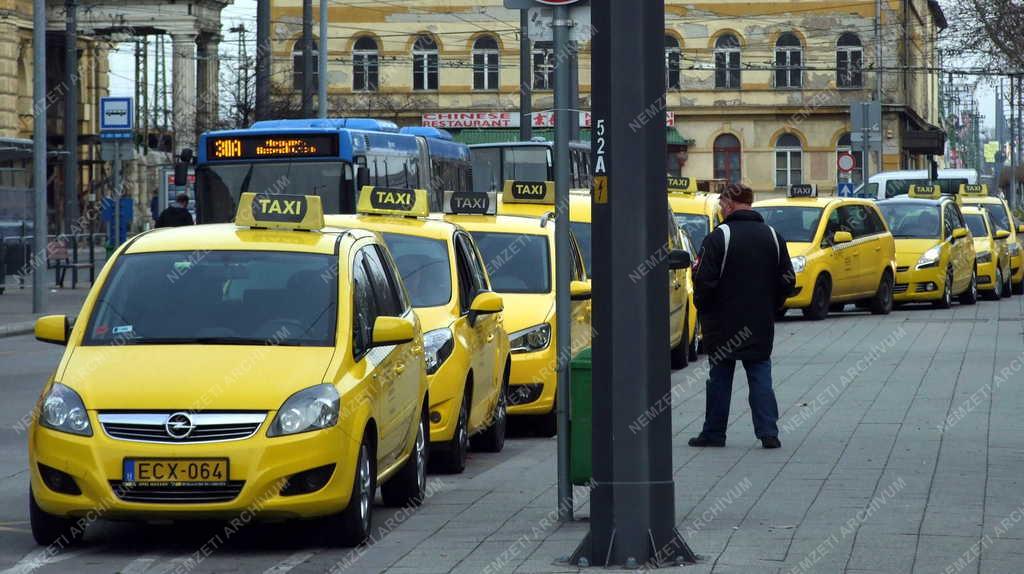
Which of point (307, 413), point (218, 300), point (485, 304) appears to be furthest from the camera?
point (485, 304)

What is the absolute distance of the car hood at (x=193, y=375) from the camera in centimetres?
827

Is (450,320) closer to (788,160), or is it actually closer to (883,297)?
(883,297)

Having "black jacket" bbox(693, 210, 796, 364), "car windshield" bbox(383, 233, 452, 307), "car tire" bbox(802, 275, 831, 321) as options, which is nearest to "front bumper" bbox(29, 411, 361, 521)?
"car windshield" bbox(383, 233, 452, 307)

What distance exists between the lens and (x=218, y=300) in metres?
9.22

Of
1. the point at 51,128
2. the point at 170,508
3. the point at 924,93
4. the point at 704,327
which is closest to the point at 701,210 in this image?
the point at 704,327

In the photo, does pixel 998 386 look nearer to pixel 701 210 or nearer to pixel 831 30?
pixel 701 210

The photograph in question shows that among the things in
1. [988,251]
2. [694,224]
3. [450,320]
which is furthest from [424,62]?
[450,320]

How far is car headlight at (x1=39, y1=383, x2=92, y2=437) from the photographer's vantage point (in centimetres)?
827

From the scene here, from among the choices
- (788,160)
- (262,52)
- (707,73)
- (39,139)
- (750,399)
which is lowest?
(750,399)

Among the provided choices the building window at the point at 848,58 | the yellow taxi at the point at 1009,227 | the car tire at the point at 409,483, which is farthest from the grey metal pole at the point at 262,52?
the building window at the point at 848,58

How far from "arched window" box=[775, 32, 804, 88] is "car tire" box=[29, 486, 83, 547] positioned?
7031 cm

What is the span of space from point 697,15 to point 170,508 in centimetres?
7025

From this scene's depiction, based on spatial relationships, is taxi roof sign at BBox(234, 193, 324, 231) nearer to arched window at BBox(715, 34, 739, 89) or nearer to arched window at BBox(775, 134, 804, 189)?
arched window at BBox(715, 34, 739, 89)

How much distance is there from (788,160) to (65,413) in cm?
7119
